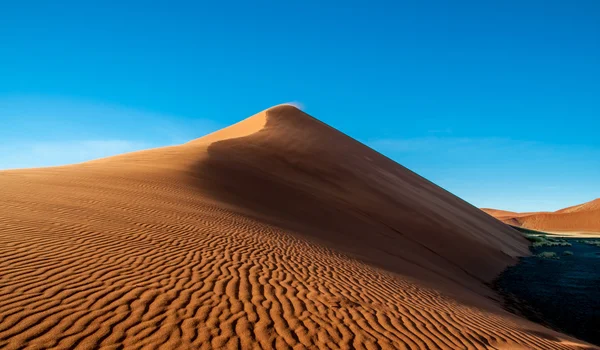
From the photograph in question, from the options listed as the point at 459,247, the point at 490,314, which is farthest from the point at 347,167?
the point at 490,314

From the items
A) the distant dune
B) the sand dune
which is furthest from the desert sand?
the sand dune

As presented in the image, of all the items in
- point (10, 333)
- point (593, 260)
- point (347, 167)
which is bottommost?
point (10, 333)

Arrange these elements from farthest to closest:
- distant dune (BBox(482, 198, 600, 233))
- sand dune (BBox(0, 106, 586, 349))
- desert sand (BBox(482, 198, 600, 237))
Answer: distant dune (BBox(482, 198, 600, 233)) < desert sand (BBox(482, 198, 600, 237)) < sand dune (BBox(0, 106, 586, 349))

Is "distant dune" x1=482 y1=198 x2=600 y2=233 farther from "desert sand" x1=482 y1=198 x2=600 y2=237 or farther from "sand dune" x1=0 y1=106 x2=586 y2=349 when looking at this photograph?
"sand dune" x1=0 y1=106 x2=586 y2=349

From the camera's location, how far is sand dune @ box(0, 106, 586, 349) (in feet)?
15.8

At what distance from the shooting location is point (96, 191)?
1408cm

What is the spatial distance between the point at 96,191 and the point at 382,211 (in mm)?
14694

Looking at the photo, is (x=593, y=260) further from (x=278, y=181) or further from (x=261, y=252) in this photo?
(x=261, y=252)

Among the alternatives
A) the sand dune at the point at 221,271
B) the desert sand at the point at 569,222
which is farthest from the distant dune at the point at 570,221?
the sand dune at the point at 221,271

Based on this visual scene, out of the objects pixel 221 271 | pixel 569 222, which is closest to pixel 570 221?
pixel 569 222

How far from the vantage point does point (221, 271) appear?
7.32 meters

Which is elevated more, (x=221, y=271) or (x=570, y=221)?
(x=570, y=221)

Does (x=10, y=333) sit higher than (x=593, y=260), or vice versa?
(x=593, y=260)

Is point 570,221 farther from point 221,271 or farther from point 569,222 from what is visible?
point 221,271
